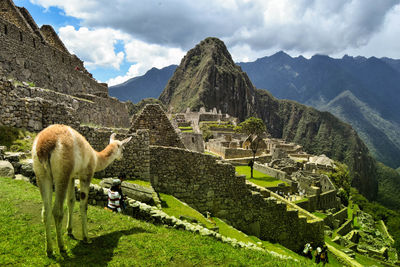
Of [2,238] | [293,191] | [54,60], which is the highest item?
[54,60]

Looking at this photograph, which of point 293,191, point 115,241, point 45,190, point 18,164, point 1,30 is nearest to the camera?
point 45,190

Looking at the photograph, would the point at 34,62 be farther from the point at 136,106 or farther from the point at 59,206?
the point at 136,106

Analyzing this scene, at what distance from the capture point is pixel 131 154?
9773 millimetres

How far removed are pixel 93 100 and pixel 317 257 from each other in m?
20.4

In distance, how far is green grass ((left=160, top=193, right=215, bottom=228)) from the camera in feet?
27.8

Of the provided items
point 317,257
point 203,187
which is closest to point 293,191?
point 317,257

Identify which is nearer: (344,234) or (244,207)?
(244,207)

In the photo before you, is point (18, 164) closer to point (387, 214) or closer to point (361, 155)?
point (387, 214)

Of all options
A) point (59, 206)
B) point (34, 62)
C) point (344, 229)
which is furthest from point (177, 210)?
point (344, 229)

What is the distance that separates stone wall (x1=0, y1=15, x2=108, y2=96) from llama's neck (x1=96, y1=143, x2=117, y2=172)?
12507 millimetres

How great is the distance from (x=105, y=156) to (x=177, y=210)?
14.8 ft

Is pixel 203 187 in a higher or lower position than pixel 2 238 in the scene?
lower

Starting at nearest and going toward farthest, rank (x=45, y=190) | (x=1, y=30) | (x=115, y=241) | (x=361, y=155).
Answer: (x=45, y=190), (x=115, y=241), (x=1, y=30), (x=361, y=155)

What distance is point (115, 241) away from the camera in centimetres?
502
